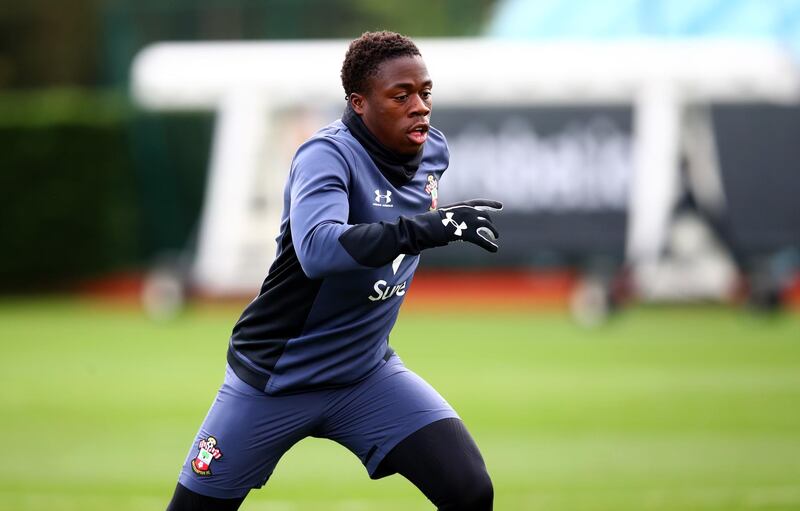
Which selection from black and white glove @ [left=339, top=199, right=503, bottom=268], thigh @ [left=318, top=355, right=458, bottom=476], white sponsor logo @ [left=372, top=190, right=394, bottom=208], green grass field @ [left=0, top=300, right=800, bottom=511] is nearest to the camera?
black and white glove @ [left=339, top=199, right=503, bottom=268]

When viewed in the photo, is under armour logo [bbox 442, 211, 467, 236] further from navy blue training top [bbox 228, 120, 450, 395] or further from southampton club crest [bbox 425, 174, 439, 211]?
southampton club crest [bbox 425, 174, 439, 211]

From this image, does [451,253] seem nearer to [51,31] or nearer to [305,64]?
[305,64]

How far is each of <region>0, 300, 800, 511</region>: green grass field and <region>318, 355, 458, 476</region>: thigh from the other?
3.49 m

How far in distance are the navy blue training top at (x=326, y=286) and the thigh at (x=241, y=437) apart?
0.07 metres

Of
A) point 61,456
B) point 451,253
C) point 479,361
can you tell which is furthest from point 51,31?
point 61,456

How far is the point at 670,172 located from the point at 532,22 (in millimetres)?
6116

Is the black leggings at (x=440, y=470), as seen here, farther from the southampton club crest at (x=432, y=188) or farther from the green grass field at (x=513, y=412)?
the green grass field at (x=513, y=412)

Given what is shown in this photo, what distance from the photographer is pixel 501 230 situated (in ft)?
78.5

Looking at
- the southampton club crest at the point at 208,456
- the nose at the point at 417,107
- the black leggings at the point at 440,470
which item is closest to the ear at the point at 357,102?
the nose at the point at 417,107

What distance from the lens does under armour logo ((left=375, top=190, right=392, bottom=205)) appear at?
5.50 metres

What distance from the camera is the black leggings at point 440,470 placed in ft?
18.0

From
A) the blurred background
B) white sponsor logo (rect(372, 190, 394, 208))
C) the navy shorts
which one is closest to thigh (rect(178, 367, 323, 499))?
the navy shorts

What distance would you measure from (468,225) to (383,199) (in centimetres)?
55

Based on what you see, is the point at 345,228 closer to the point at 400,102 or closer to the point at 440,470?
the point at 400,102
